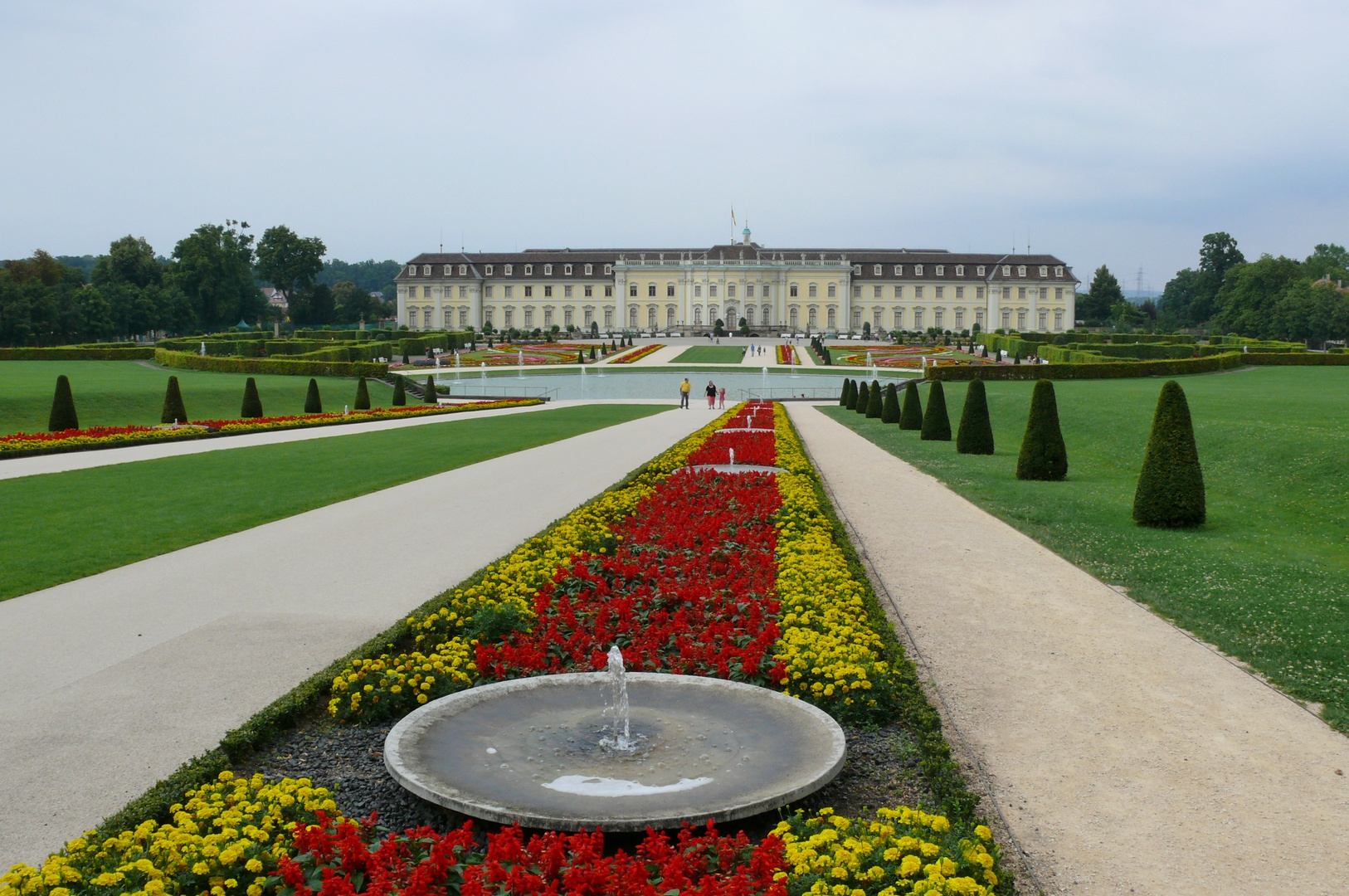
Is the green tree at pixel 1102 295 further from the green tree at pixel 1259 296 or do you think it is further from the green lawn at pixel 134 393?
the green lawn at pixel 134 393

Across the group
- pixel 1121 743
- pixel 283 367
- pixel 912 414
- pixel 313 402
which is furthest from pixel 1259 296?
pixel 1121 743

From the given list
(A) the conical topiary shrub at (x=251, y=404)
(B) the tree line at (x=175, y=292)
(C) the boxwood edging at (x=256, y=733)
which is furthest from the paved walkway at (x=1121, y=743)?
(B) the tree line at (x=175, y=292)

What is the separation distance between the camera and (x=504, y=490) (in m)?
13.0

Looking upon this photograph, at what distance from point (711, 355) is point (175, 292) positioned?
37.8 meters

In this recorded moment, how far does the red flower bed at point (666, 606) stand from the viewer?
5.89 m

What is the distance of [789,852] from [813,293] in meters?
95.6

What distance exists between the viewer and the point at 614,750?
15.3ft

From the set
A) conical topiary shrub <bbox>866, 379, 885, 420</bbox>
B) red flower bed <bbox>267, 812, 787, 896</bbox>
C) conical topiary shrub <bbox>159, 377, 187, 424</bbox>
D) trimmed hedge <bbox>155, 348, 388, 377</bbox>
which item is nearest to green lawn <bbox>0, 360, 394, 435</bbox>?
trimmed hedge <bbox>155, 348, 388, 377</bbox>

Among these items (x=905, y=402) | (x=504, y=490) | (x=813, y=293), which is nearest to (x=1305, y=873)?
(x=504, y=490)

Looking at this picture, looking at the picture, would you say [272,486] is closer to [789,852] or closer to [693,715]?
[693,715]

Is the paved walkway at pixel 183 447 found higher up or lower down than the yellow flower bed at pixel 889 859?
lower down

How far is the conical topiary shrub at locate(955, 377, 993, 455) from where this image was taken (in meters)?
18.6

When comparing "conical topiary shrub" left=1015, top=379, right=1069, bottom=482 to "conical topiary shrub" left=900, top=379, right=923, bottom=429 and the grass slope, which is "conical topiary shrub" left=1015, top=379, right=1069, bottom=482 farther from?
the grass slope

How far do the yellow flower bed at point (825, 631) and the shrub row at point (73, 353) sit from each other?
152ft
